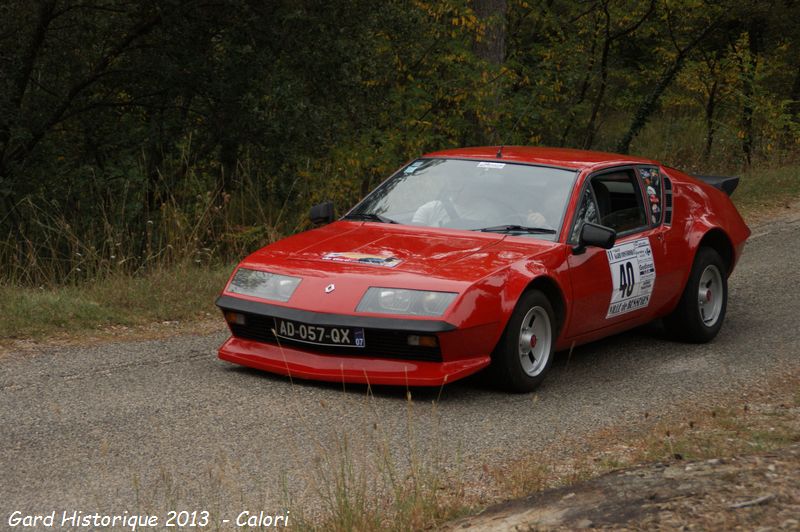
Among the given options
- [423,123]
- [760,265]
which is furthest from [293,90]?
[760,265]

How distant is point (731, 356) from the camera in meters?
8.50

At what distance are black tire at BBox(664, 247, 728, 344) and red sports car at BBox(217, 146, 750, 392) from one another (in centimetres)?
1

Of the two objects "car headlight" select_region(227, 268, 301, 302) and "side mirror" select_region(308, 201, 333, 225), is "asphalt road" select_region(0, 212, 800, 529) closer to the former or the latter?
"car headlight" select_region(227, 268, 301, 302)

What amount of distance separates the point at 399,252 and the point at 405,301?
66 centimetres

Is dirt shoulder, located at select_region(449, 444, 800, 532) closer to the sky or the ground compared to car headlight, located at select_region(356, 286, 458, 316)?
closer to the ground

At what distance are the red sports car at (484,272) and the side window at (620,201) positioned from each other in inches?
0.5

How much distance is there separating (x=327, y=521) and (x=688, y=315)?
5052mm

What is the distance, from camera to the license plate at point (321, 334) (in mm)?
6754

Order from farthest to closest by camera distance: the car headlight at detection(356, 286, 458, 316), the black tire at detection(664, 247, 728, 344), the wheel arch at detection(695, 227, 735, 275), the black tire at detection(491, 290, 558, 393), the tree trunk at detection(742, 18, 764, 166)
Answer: the tree trunk at detection(742, 18, 764, 166), the wheel arch at detection(695, 227, 735, 275), the black tire at detection(664, 247, 728, 344), the black tire at detection(491, 290, 558, 393), the car headlight at detection(356, 286, 458, 316)

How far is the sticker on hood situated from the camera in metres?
7.07

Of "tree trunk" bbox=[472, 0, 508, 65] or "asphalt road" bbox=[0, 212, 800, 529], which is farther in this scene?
"tree trunk" bbox=[472, 0, 508, 65]

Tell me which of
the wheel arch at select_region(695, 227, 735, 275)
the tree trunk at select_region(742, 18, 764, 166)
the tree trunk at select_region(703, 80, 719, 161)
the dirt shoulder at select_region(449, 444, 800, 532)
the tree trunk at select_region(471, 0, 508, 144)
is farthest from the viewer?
the tree trunk at select_region(742, 18, 764, 166)

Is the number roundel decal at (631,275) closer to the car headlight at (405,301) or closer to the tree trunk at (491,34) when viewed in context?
the car headlight at (405,301)

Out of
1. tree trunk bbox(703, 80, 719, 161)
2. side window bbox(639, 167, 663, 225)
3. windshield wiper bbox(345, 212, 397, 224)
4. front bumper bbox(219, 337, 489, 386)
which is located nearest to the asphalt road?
front bumper bbox(219, 337, 489, 386)
